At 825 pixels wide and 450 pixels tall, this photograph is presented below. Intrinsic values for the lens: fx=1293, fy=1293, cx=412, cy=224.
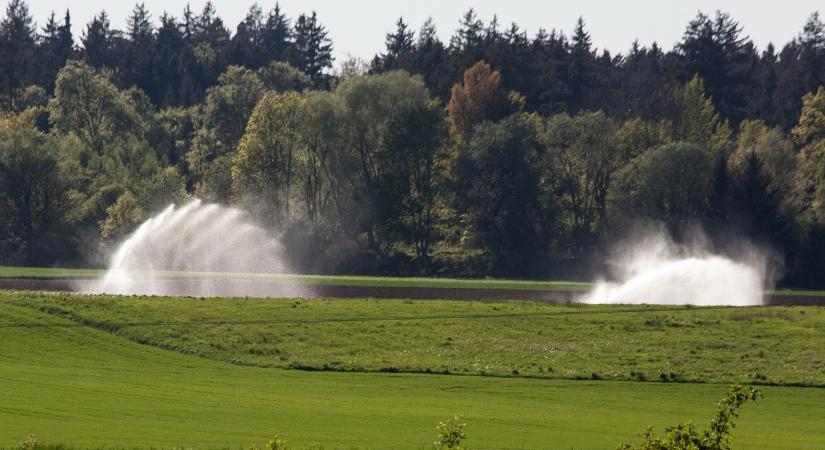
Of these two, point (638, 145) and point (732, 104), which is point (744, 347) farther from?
point (732, 104)

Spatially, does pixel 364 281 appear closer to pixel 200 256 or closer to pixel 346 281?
pixel 346 281

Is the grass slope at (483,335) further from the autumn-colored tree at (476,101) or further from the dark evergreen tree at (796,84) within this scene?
the dark evergreen tree at (796,84)

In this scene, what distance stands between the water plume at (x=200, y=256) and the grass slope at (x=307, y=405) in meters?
35.2

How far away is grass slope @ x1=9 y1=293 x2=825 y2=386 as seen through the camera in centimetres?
5253

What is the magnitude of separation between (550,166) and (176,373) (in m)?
82.0

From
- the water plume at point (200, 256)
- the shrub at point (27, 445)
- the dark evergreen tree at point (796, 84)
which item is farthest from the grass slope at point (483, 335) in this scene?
the dark evergreen tree at point (796, 84)

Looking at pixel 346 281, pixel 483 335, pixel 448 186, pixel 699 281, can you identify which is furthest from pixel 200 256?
pixel 483 335

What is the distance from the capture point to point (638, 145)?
130 metres

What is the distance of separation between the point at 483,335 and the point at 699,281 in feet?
98.1

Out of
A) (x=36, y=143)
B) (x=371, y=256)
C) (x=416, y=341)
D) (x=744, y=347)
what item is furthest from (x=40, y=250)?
(x=744, y=347)

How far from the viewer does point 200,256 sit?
111188 mm

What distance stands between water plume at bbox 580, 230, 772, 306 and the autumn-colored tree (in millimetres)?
39380

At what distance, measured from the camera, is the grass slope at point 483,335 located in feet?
172

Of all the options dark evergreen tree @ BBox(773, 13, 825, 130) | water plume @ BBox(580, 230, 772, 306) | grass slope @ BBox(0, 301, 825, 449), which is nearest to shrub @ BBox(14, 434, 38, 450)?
grass slope @ BBox(0, 301, 825, 449)
